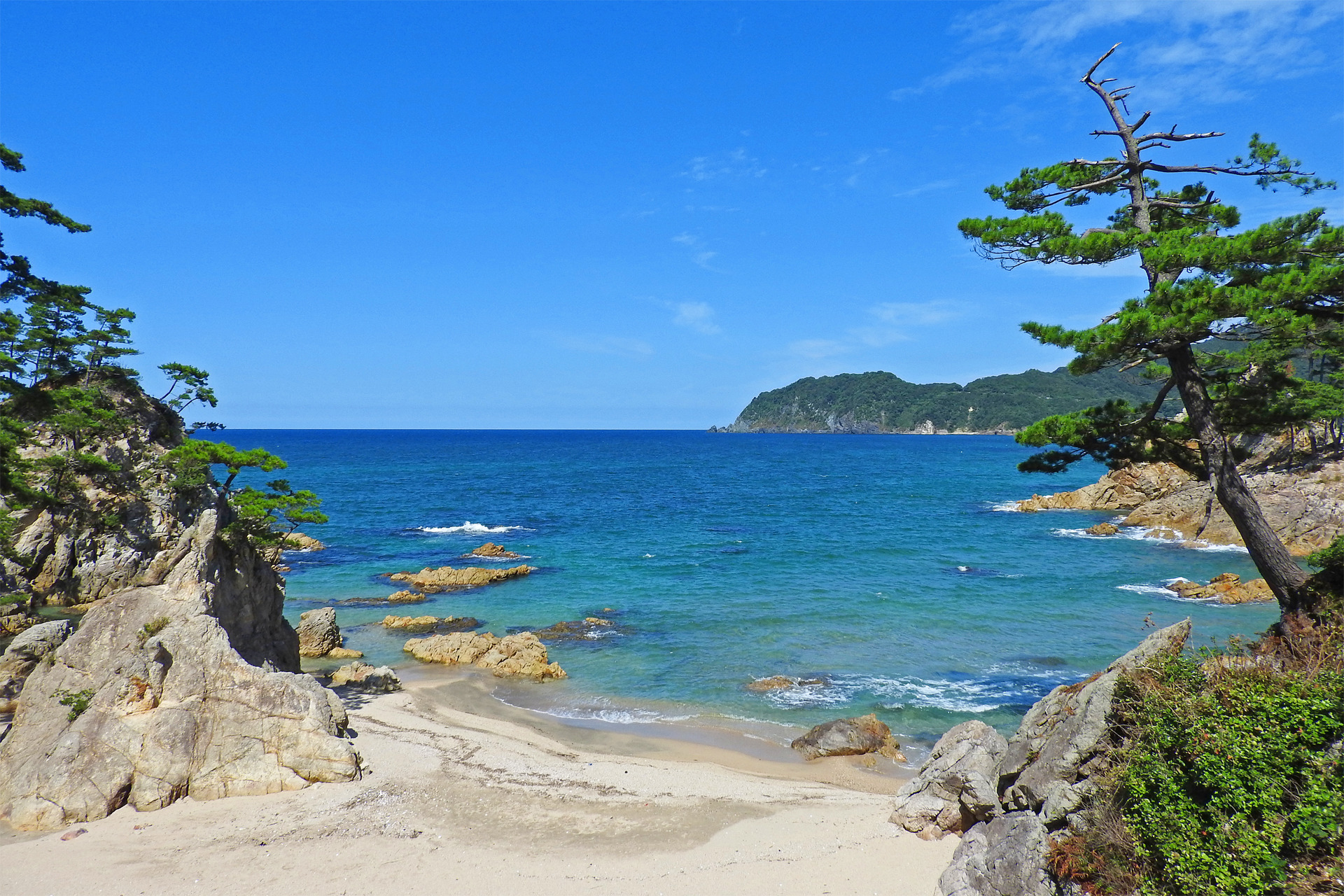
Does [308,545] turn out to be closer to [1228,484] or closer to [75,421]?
[75,421]

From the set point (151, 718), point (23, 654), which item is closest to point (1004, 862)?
point (151, 718)

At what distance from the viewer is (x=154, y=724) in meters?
13.6

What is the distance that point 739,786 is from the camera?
15.3m

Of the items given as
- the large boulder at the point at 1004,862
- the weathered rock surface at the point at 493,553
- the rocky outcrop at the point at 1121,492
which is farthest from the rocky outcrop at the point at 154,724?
the rocky outcrop at the point at 1121,492

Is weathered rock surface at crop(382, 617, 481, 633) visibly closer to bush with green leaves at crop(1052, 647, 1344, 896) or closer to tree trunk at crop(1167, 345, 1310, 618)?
bush with green leaves at crop(1052, 647, 1344, 896)

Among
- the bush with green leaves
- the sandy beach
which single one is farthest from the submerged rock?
the bush with green leaves

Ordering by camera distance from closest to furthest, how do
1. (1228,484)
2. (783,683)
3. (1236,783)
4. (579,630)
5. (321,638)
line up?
(1236,783), (1228,484), (783,683), (321,638), (579,630)

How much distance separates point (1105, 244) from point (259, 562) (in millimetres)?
23963

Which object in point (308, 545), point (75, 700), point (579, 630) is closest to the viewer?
point (75, 700)

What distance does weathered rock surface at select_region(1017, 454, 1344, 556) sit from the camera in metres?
38.6

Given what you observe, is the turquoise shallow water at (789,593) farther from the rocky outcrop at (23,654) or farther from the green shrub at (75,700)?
the green shrub at (75,700)

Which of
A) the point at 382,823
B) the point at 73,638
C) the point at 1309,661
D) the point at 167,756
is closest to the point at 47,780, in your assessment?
the point at 167,756

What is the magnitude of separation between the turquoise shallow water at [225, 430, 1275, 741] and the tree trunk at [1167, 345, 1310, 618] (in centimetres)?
791

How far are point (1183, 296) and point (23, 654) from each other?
27.2 meters
